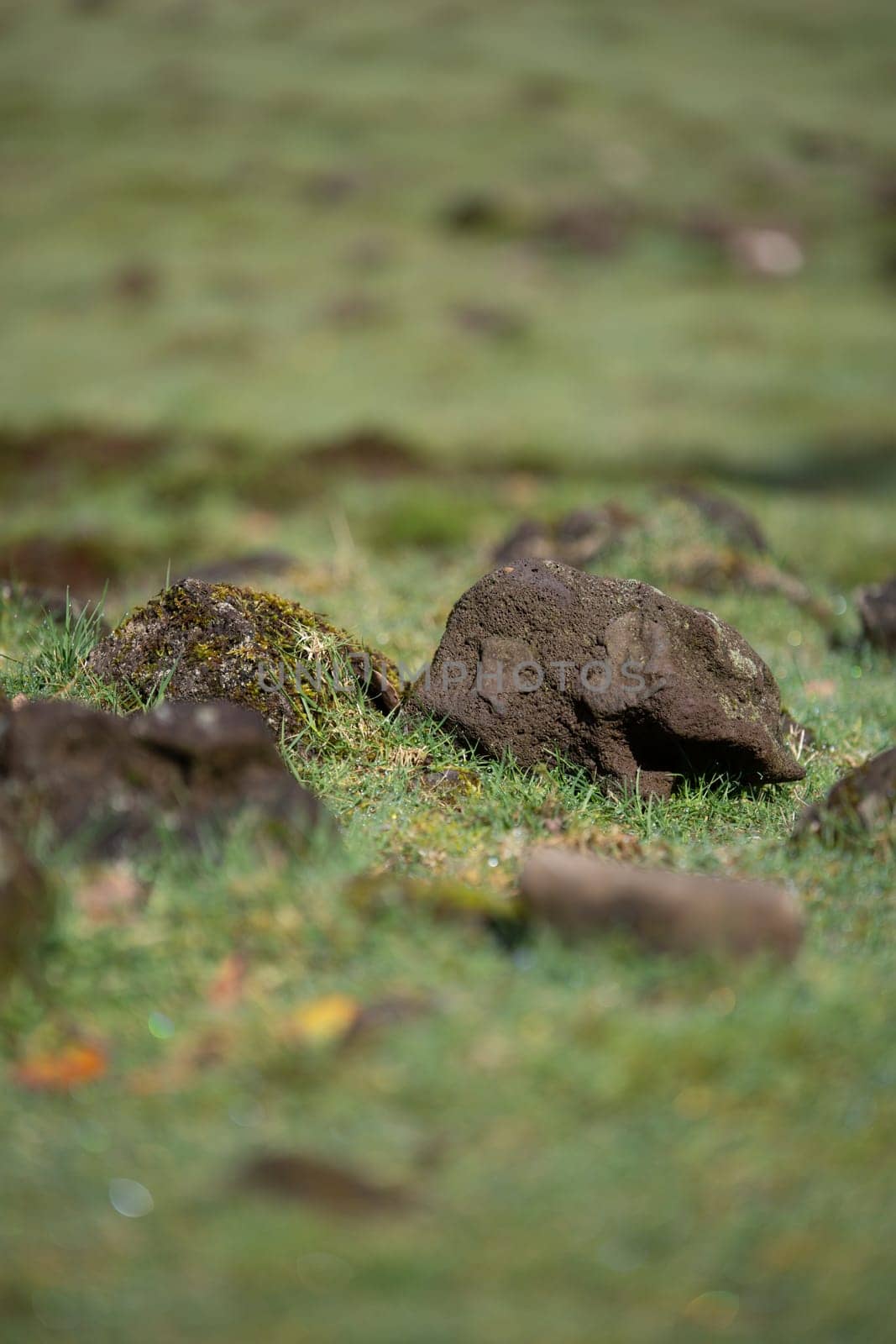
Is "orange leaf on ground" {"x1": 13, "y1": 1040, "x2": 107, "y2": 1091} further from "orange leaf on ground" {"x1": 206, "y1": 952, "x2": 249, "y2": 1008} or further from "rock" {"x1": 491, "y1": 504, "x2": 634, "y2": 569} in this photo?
"rock" {"x1": 491, "y1": 504, "x2": 634, "y2": 569}

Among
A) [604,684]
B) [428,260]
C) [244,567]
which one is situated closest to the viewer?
[604,684]

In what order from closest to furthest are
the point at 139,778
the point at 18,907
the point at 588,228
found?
the point at 18,907 < the point at 139,778 < the point at 588,228

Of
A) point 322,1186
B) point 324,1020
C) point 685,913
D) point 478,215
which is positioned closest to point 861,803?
point 685,913

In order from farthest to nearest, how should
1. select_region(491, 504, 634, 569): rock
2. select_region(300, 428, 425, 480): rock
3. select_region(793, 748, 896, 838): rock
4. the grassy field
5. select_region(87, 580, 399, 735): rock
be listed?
select_region(300, 428, 425, 480): rock
select_region(491, 504, 634, 569): rock
select_region(87, 580, 399, 735): rock
select_region(793, 748, 896, 838): rock
the grassy field

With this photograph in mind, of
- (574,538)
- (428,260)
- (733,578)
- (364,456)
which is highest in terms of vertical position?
(428,260)

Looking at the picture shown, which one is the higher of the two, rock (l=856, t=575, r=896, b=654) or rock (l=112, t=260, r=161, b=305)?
rock (l=112, t=260, r=161, b=305)

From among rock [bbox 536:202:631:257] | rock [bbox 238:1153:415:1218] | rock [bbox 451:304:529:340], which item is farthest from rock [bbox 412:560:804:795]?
rock [bbox 536:202:631:257]

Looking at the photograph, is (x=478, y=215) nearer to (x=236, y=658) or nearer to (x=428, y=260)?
(x=428, y=260)
